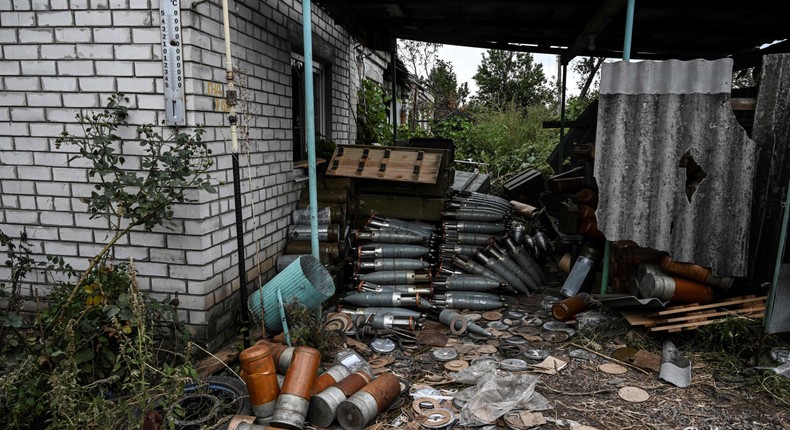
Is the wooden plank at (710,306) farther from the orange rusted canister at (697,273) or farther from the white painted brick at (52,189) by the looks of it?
the white painted brick at (52,189)

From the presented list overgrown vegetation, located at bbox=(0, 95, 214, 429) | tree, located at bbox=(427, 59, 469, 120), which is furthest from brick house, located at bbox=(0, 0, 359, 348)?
tree, located at bbox=(427, 59, 469, 120)

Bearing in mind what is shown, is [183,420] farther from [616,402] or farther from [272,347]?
[616,402]

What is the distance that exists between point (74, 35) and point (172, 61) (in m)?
0.90

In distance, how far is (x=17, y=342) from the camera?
295 centimetres

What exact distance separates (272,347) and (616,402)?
2608mm

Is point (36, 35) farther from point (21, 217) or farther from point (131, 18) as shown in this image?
point (21, 217)

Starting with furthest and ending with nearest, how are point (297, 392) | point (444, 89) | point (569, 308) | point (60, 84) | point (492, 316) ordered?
point (444, 89) < point (492, 316) < point (569, 308) < point (60, 84) < point (297, 392)

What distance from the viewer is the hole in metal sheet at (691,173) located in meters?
4.42

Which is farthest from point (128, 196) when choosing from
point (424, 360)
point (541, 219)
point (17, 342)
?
point (541, 219)

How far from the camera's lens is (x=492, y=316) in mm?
5184

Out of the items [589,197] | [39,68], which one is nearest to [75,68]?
[39,68]

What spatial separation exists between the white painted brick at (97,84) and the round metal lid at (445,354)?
350 centimetres

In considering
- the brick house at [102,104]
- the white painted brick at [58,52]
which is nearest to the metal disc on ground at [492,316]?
the brick house at [102,104]

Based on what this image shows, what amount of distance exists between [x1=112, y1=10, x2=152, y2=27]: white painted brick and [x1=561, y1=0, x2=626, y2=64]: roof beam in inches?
182
